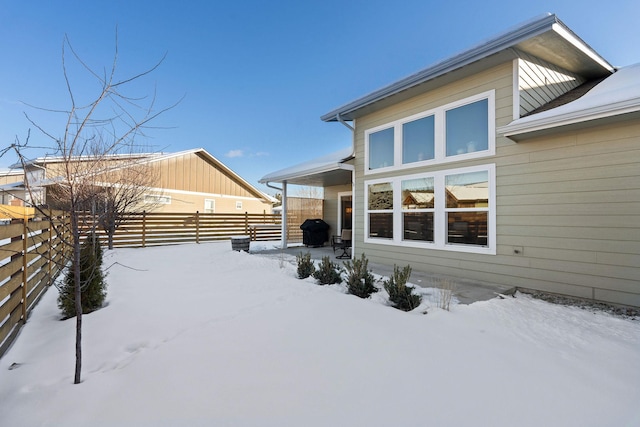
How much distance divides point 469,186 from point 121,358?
5.72m

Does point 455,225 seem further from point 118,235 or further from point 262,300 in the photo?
point 118,235

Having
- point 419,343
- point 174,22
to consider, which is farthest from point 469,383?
point 174,22

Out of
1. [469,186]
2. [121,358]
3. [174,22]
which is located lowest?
[121,358]

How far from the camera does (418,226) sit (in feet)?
21.0

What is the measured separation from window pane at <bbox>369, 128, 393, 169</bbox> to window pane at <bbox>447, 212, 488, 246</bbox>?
6.57 feet

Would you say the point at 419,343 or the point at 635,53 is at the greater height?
the point at 635,53

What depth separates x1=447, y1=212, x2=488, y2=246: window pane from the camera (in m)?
5.38

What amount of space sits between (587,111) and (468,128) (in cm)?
184

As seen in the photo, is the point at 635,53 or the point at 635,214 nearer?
the point at 635,214

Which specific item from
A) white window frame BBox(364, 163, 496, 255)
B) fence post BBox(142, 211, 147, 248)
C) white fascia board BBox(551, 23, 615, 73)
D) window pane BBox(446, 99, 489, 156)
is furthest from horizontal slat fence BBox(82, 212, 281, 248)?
white fascia board BBox(551, 23, 615, 73)

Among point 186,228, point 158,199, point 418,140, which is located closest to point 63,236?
point 418,140

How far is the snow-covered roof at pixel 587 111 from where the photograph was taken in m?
3.65

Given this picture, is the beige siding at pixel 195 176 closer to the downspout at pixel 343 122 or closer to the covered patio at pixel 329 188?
the covered patio at pixel 329 188

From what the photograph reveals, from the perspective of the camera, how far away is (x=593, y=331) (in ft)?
10.4
